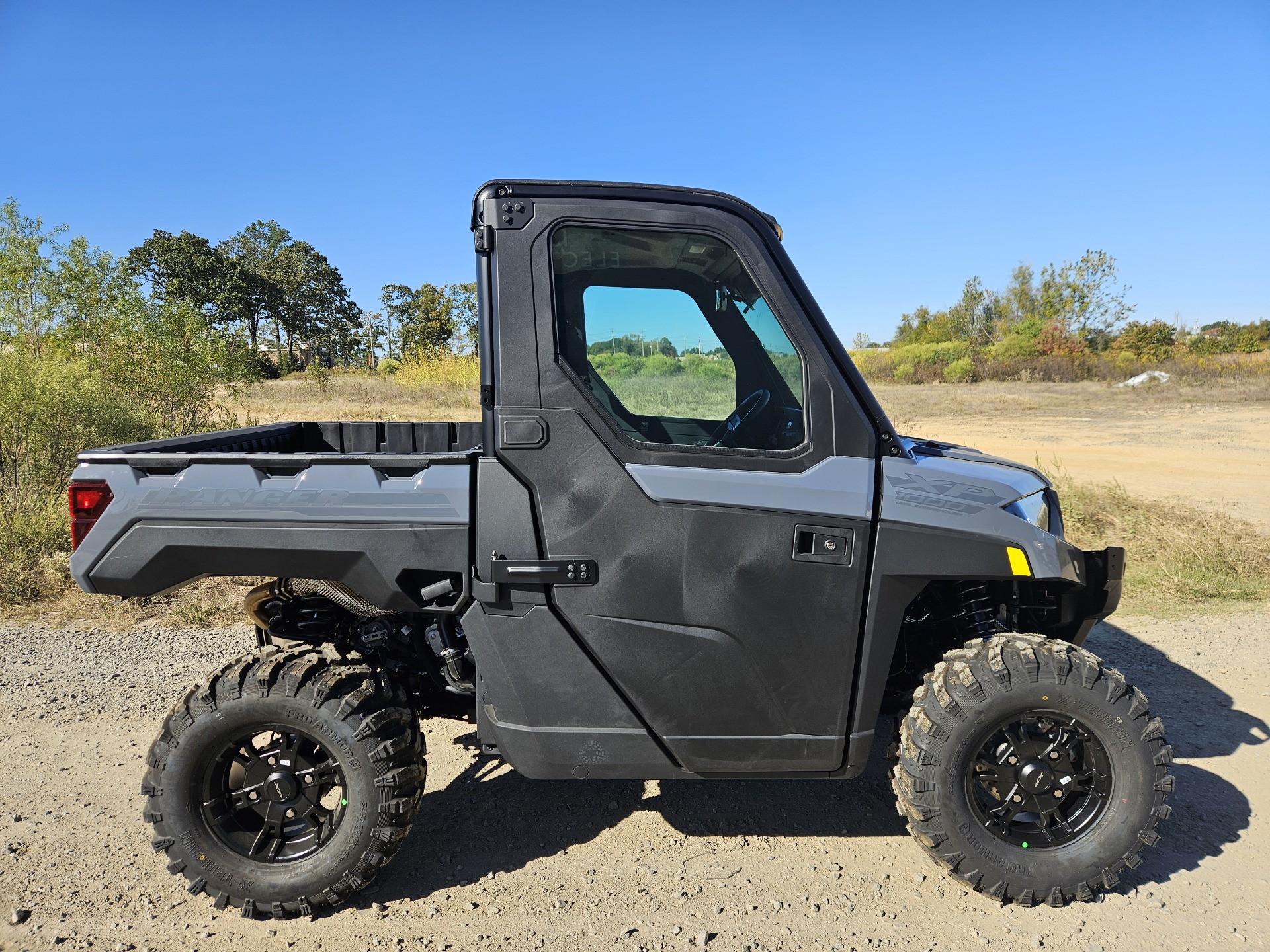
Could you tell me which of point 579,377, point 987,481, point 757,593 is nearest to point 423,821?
point 757,593

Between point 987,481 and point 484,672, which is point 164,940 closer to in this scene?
point 484,672

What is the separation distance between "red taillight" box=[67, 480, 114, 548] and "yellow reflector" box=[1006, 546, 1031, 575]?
3.04 meters

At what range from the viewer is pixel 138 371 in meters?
9.56

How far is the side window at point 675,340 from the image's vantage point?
2631mm

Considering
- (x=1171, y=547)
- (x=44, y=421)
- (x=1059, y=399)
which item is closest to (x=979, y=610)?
(x=1171, y=547)

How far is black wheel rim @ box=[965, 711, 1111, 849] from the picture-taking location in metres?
2.77

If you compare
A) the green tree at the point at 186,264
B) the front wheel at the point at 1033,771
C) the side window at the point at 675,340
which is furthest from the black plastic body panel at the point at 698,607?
the green tree at the point at 186,264

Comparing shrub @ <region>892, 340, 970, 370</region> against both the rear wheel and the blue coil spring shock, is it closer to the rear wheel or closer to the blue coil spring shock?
the blue coil spring shock

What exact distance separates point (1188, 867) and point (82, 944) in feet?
12.7

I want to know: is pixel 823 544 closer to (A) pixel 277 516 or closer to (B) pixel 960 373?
(A) pixel 277 516

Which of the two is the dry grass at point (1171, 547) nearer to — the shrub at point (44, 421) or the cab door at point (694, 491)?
the cab door at point (694, 491)

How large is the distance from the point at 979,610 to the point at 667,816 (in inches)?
60.3

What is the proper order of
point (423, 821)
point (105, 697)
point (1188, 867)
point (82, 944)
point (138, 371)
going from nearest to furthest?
point (82, 944)
point (1188, 867)
point (423, 821)
point (105, 697)
point (138, 371)

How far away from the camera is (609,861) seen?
3.00 metres
